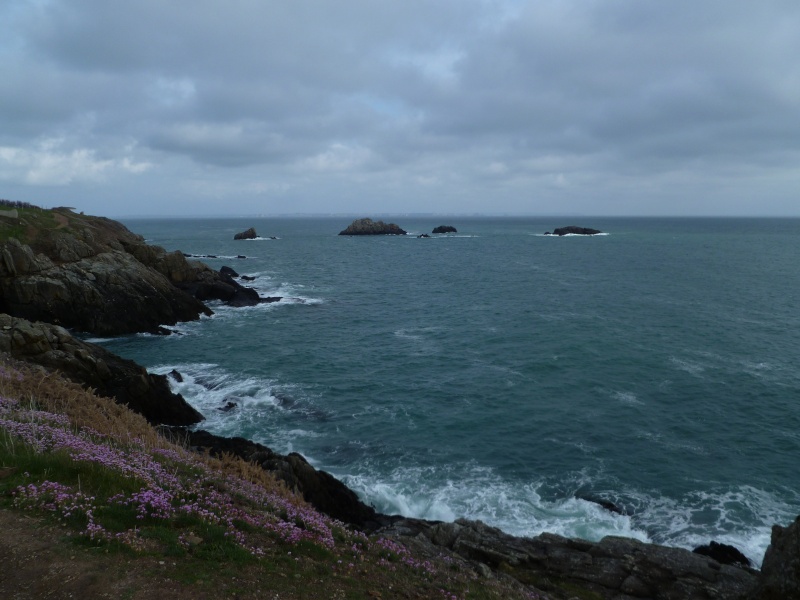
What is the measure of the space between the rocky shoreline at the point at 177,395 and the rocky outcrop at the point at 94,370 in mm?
56

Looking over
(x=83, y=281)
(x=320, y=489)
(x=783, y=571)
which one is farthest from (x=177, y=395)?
(x=783, y=571)

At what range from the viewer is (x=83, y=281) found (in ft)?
140

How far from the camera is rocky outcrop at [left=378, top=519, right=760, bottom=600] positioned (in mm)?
13211

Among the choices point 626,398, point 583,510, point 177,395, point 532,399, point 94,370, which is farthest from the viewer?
point 532,399

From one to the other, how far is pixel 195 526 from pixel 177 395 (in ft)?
65.2

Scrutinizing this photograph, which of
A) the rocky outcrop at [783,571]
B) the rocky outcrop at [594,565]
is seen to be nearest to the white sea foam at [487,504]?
the rocky outcrop at [594,565]

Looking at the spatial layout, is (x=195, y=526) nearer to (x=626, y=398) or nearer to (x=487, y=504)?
(x=487, y=504)

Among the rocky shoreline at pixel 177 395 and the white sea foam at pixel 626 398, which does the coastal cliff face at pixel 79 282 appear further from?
the white sea foam at pixel 626 398

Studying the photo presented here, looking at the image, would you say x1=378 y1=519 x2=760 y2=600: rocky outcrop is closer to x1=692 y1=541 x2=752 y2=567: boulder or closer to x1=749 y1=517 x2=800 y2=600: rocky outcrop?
x1=692 y1=541 x2=752 y2=567: boulder

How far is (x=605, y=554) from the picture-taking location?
48.2 feet

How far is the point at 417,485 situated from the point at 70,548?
15.4m

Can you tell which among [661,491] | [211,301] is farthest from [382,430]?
[211,301]

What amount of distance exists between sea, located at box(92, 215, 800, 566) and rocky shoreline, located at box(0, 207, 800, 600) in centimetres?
257

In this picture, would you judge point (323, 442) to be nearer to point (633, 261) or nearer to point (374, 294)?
point (374, 294)
